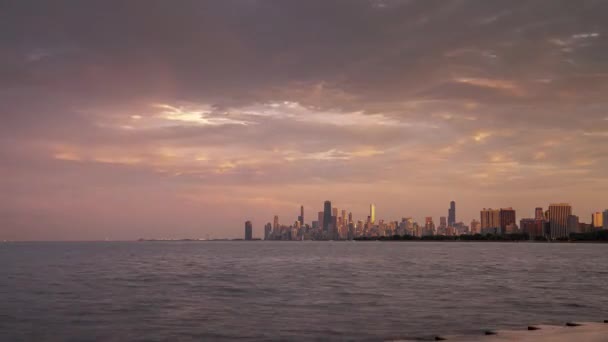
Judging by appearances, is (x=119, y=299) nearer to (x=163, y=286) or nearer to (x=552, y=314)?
(x=163, y=286)

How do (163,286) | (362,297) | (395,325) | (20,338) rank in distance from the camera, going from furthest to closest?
(163,286) < (362,297) < (395,325) < (20,338)

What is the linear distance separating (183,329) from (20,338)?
8496mm

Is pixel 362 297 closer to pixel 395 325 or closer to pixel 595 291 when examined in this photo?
pixel 395 325

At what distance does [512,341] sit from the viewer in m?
19.7

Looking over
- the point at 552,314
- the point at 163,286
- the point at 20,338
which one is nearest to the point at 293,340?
the point at 20,338

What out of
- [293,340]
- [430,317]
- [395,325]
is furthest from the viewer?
[430,317]

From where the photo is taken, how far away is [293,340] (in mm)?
26438

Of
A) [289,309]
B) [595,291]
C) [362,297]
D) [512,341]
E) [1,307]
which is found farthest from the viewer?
[595,291]

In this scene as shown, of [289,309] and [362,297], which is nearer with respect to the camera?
[289,309]

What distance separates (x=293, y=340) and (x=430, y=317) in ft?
34.7

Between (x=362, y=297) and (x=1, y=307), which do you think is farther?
(x=362, y=297)

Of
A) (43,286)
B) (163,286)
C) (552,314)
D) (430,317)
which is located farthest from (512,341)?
(43,286)

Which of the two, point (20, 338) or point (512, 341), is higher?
point (512, 341)

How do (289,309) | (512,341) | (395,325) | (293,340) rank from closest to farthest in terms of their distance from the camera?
(512,341) → (293,340) → (395,325) → (289,309)
